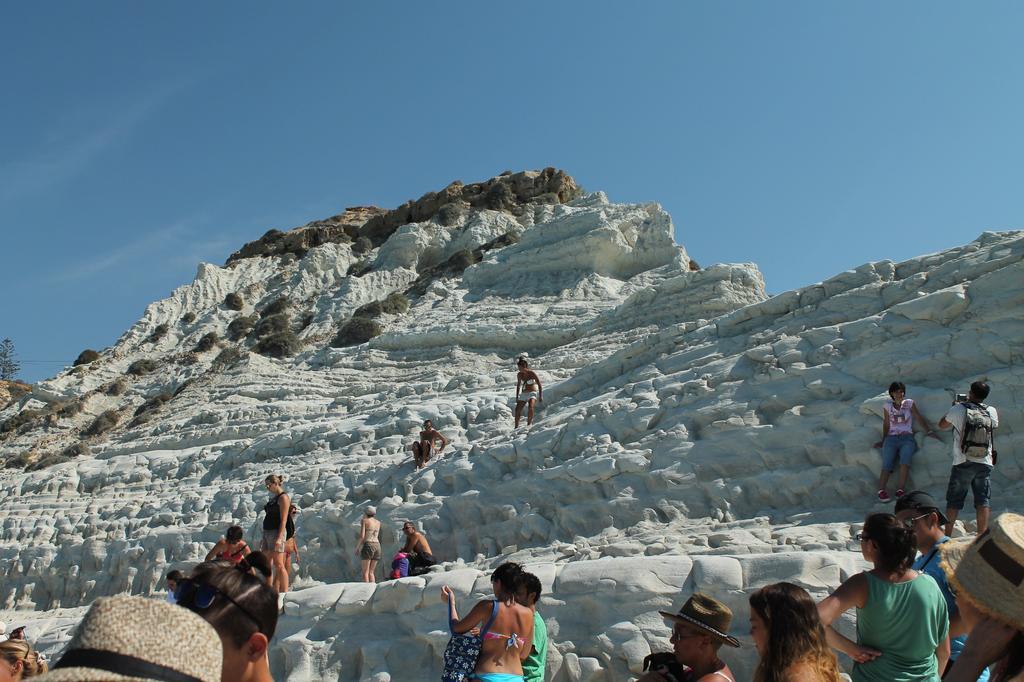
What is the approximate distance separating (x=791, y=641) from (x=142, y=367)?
31426mm

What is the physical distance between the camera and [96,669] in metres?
1.73

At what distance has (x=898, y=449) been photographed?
28.4 feet

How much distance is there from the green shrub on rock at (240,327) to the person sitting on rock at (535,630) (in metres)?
30.5

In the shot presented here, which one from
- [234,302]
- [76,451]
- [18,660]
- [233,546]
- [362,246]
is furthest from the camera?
[362,246]

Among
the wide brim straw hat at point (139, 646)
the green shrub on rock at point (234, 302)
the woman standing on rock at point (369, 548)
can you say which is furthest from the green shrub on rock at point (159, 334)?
the wide brim straw hat at point (139, 646)

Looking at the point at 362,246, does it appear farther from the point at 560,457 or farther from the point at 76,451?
the point at 560,457

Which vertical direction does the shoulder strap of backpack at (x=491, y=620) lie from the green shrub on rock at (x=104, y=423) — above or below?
below

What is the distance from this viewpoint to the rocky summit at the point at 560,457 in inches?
284

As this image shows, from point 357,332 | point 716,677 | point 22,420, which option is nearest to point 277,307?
point 357,332

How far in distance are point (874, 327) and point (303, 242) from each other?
124ft

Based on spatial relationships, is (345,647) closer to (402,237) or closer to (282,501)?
(282,501)

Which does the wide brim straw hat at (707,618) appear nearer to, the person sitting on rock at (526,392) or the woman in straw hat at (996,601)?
the woman in straw hat at (996,601)

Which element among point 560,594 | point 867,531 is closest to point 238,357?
point 560,594

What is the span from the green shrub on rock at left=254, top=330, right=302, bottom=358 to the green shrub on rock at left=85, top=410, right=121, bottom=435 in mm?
4785
